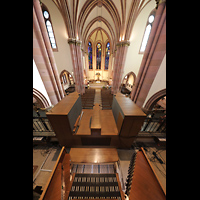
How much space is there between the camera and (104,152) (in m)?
3.11

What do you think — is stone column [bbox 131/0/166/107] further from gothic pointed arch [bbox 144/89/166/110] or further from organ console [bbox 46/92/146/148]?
organ console [bbox 46/92/146/148]

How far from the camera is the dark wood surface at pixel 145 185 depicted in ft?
4.95

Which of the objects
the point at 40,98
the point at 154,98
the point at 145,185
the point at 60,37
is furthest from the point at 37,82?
the point at 60,37

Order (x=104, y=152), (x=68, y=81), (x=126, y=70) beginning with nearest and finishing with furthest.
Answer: (x=104, y=152), (x=126, y=70), (x=68, y=81)

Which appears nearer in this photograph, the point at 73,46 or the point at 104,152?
the point at 104,152

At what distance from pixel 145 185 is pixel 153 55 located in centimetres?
557

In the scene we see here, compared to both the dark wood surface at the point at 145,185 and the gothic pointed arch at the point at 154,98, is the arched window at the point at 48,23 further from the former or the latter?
the dark wood surface at the point at 145,185

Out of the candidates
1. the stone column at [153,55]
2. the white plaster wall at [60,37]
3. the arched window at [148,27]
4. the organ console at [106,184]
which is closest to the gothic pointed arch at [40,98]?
the organ console at [106,184]

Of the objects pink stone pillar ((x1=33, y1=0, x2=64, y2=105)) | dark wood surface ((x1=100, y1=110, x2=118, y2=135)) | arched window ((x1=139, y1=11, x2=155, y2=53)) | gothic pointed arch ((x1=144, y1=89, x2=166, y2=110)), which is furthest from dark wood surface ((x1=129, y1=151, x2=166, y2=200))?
arched window ((x1=139, y1=11, x2=155, y2=53))

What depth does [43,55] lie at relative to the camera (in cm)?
408
